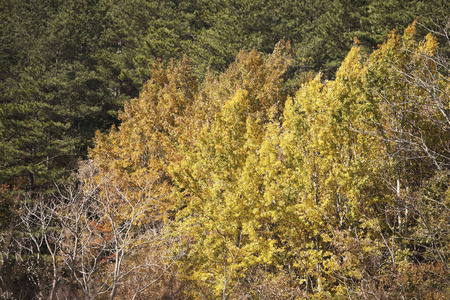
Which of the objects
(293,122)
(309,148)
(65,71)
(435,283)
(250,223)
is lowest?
(435,283)

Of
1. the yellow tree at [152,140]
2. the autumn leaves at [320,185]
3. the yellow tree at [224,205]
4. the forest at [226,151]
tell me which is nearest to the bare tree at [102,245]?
the forest at [226,151]

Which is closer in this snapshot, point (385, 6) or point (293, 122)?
point (293, 122)

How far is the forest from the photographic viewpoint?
11492 mm

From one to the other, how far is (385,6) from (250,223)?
23684 millimetres

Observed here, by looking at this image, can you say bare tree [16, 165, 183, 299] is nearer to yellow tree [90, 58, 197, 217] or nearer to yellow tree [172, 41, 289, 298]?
yellow tree [172, 41, 289, 298]

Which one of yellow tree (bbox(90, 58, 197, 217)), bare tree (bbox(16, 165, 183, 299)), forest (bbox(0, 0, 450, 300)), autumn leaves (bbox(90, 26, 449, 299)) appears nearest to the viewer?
bare tree (bbox(16, 165, 183, 299))

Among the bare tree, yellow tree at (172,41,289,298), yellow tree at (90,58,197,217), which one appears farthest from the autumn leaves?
yellow tree at (90,58,197,217)

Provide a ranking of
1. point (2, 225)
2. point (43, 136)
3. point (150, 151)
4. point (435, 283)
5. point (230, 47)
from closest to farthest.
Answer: point (435, 283), point (2, 225), point (150, 151), point (43, 136), point (230, 47)

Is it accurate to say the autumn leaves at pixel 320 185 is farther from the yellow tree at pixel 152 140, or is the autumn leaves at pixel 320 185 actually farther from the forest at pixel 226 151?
the yellow tree at pixel 152 140

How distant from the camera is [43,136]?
2684cm

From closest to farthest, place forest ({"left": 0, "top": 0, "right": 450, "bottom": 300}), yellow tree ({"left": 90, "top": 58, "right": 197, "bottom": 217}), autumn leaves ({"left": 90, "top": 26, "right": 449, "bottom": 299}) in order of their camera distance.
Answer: forest ({"left": 0, "top": 0, "right": 450, "bottom": 300}) < autumn leaves ({"left": 90, "top": 26, "right": 449, "bottom": 299}) < yellow tree ({"left": 90, "top": 58, "right": 197, "bottom": 217})

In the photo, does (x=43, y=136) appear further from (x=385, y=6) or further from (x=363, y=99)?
(x=385, y=6)

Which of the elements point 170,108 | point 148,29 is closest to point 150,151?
point 170,108

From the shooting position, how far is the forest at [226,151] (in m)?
11.5
